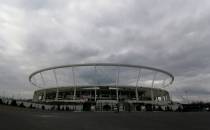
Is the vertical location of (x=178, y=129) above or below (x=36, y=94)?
below

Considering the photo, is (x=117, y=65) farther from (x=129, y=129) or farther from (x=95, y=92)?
(x=129, y=129)

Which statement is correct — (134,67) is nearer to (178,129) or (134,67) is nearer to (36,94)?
(36,94)

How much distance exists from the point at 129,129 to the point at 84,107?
64165 mm

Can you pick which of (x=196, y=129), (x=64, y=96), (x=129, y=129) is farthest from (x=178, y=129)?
(x=64, y=96)

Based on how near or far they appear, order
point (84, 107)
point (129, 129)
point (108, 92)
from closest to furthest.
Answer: point (129, 129) → point (84, 107) → point (108, 92)

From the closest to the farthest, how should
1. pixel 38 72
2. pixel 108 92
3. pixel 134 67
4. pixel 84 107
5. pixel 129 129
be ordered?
pixel 129 129
pixel 84 107
pixel 108 92
pixel 134 67
pixel 38 72

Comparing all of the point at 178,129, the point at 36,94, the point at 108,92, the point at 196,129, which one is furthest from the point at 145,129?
the point at 36,94

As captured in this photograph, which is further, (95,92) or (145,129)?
(95,92)

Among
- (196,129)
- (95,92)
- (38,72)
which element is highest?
(38,72)

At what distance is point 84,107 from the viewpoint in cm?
7444

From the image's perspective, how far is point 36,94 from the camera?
306 feet

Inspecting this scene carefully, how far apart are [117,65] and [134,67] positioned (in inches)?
263

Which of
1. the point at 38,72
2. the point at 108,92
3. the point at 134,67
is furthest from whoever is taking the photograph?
the point at 38,72

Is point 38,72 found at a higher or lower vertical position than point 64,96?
higher
